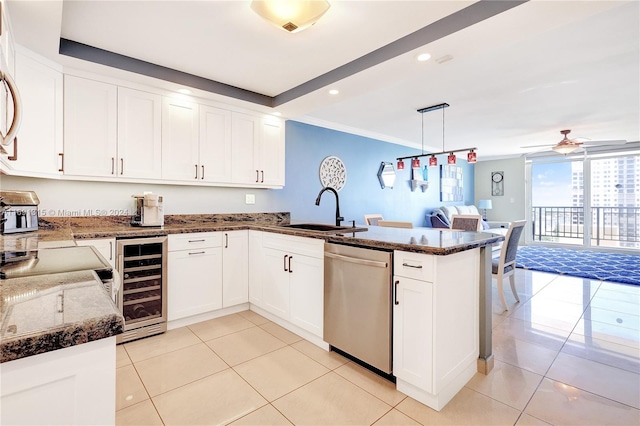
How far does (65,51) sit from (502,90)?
430 cm

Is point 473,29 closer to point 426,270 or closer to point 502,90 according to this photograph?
point 426,270

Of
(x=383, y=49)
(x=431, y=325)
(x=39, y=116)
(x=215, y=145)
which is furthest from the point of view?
(x=215, y=145)

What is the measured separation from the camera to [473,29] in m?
1.94

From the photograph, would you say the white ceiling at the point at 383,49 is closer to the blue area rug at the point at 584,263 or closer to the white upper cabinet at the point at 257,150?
the white upper cabinet at the point at 257,150

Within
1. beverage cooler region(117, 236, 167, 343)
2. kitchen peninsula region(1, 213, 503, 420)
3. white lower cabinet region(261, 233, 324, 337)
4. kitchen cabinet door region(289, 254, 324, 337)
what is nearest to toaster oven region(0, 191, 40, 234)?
kitchen peninsula region(1, 213, 503, 420)

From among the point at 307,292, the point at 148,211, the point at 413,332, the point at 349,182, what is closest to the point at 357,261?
the point at 413,332

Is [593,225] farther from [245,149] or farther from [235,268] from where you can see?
[235,268]

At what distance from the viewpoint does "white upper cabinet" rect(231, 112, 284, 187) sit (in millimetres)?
3488

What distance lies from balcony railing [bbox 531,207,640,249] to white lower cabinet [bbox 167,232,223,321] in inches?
330

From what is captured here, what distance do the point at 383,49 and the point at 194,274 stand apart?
256 cm

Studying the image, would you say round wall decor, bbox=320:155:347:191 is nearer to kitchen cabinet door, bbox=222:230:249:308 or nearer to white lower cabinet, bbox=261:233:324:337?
kitchen cabinet door, bbox=222:230:249:308

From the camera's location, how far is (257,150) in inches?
144

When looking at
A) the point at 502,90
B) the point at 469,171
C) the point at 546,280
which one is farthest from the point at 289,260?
the point at 469,171

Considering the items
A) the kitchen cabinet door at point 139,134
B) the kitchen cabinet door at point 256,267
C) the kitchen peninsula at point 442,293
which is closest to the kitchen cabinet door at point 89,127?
the kitchen cabinet door at point 139,134
